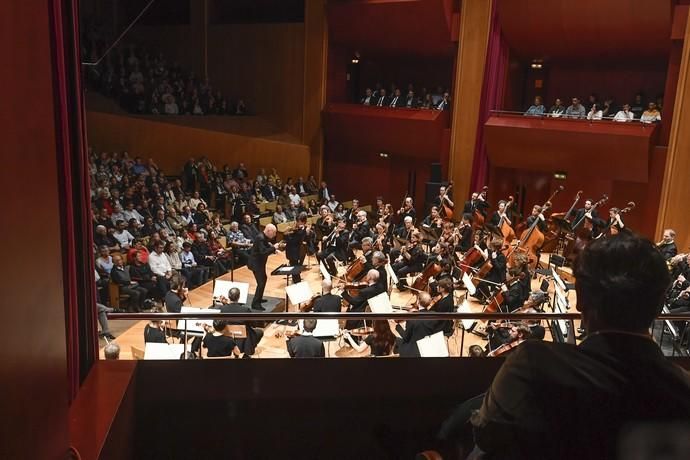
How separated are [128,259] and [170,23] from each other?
36.8 feet

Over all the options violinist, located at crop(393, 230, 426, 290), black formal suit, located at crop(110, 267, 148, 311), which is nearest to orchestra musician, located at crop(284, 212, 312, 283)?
violinist, located at crop(393, 230, 426, 290)

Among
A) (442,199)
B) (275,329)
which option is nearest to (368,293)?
(275,329)

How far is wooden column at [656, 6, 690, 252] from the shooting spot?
10.5m

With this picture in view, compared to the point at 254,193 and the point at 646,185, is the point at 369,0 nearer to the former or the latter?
the point at 254,193

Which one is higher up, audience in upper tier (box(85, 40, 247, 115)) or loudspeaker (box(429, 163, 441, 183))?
audience in upper tier (box(85, 40, 247, 115))

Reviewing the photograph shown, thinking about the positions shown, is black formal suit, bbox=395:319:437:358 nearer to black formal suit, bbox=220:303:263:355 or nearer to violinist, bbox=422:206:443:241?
black formal suit, bbox=220:303:263:355

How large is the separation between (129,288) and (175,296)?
53.7 inches

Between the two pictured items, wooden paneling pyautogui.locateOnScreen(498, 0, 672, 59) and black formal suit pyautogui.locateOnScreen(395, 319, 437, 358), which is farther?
wooden paneling pyautogui.locateOnScreen(498, 0, 672, 59)

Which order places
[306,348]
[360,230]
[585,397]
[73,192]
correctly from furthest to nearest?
[360,230], [306,348], [73,192], [585,397]

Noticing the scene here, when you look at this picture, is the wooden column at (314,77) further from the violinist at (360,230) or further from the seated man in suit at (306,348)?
the seated man in suit at (306,348)

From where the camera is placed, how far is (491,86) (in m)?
12.9

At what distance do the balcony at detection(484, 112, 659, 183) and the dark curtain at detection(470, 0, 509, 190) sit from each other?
8.9 inches

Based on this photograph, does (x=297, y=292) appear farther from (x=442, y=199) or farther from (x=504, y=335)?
(x=442, y=199)

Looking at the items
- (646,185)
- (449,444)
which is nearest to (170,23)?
(646,185)
